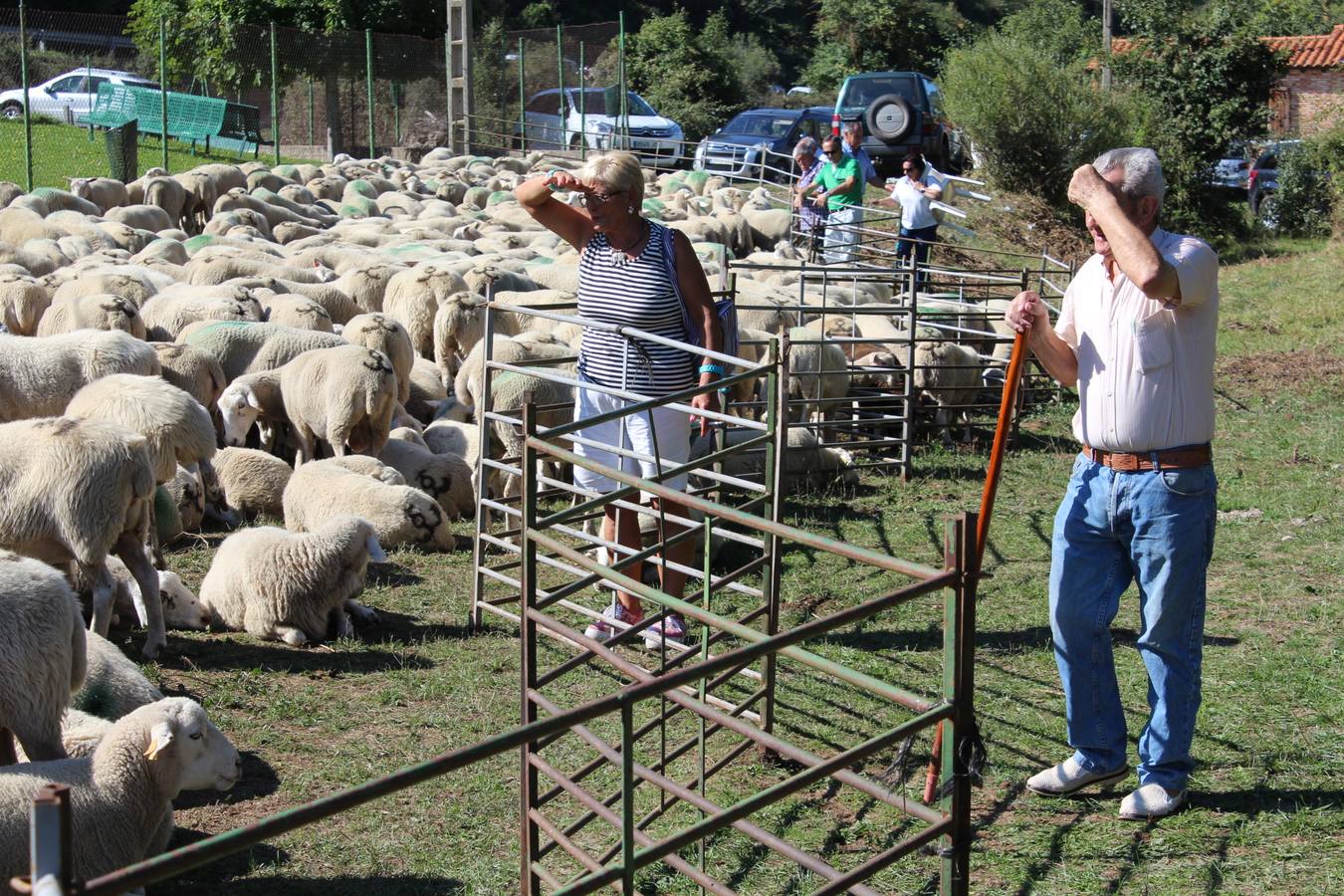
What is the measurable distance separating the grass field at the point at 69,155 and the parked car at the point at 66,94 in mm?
1169

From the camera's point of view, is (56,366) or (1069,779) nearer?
(1069,779)

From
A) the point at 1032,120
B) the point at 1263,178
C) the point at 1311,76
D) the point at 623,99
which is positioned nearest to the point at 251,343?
the point at 1032,120

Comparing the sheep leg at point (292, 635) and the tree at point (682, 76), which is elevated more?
the tree at point (682, 76)

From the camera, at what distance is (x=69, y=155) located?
75.9 feet

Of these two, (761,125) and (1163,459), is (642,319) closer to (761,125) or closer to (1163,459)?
(1163,459)

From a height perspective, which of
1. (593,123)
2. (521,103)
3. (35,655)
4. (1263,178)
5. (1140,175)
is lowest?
(35,655)

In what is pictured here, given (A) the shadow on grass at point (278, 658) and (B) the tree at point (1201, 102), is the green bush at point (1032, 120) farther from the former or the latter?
(A) the shadow on grass at point (278, 658)

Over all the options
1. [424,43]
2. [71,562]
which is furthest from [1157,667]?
[424,43]

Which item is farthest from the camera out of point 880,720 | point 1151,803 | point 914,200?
point 914,200

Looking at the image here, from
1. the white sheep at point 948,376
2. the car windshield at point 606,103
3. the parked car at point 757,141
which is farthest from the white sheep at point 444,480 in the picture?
the car windshield at point 606,103

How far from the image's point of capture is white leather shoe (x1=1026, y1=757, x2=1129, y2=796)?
432cm

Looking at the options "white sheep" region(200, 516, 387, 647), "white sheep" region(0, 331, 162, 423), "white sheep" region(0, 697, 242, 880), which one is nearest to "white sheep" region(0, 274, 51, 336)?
"white sheep" region(0, 331, 162, 423)

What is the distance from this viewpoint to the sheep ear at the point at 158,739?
384 cm

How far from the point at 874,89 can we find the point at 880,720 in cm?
2410
